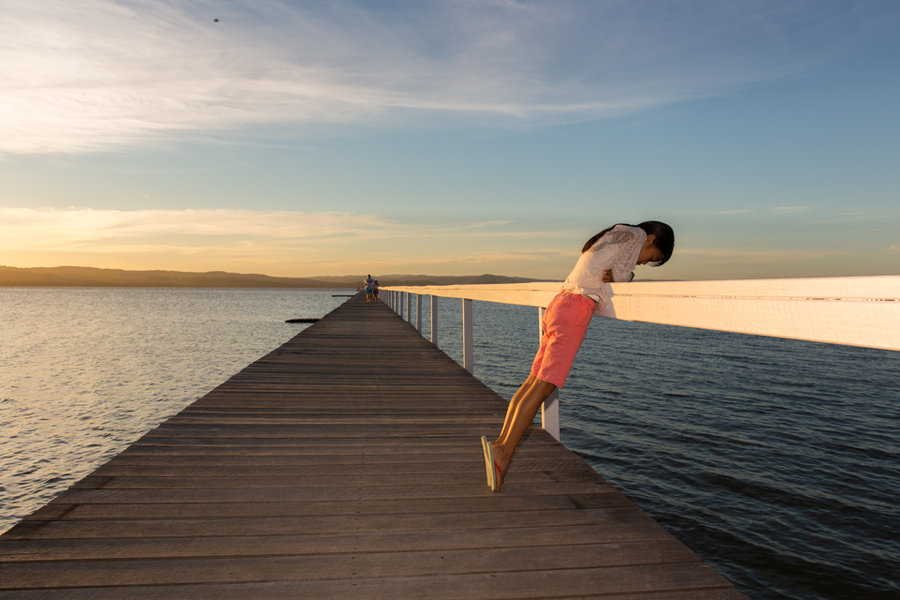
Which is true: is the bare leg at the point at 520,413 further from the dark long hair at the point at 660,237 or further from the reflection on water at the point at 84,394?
the reflection on water at the point at 84,394

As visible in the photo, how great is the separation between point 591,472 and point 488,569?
1318 millimetres

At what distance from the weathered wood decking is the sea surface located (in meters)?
4.85

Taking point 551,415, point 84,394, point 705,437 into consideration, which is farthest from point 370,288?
point 551,415

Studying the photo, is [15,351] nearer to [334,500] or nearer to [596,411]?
[596,411]

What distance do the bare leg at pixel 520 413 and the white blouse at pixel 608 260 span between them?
1.66 feet

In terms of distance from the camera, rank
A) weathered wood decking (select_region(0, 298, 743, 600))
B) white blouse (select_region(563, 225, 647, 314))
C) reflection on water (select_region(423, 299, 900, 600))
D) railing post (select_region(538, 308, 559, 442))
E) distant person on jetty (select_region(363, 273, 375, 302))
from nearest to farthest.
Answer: weathered wood decking (select_region(0, 298, 743, 600)), white blouse (select_region(563, 225, 647, 314)), railing post (select_region(538, 308, 559, 442)), reflection on water (select_region(423, 299, 900, 600)), distant person on jetty (select_region(363, 273, 375, 302))

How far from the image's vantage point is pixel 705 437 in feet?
38.1

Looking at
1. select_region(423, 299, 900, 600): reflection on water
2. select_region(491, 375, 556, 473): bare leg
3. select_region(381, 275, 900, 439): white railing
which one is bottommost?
select_region(423, 299, 900, 600): reflection on water

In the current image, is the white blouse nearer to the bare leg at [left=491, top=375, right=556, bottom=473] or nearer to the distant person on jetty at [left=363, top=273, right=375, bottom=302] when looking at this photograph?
the bare leg at [left=491, top=375, right=556, bottom=473]

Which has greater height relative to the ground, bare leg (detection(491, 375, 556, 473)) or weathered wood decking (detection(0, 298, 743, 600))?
bare leg (detection(491, 375, 556, 473))

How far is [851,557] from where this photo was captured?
672 cm

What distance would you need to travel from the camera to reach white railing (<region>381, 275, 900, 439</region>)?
4.80ft

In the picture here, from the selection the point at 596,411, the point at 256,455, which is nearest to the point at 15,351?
the point at 596,411

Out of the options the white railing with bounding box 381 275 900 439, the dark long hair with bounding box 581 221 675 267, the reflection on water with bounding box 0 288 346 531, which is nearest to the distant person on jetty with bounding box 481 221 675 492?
the dark long hair with bounding box 581 221 675 267
